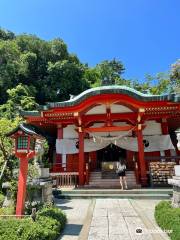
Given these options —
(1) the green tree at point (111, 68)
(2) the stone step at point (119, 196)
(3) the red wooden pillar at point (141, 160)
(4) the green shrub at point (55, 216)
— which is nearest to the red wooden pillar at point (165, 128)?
(3) the red wooden pillar at point (141, 160)

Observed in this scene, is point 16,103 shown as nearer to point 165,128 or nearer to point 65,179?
point 65,179

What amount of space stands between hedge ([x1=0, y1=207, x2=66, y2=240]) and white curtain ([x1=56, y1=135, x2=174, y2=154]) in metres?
8.94

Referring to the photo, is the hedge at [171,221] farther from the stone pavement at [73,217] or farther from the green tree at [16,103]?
the green tree at [16,103]

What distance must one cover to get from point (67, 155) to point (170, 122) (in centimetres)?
775

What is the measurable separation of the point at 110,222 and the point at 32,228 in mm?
2417

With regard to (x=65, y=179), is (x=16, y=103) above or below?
above

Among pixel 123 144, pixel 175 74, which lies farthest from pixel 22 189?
pixel 175 74

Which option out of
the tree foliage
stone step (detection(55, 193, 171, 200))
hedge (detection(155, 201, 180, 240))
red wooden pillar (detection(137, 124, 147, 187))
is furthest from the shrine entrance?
the tree foliage

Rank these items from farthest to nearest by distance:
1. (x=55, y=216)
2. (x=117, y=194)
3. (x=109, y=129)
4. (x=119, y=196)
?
(x=109, y=129), (x=117, y=194), (x=119, y=196), (x=55, y=216)

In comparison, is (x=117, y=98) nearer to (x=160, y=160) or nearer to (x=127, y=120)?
(x=127, y=120)

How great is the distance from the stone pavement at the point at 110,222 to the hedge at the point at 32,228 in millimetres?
341

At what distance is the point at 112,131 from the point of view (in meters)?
14.8

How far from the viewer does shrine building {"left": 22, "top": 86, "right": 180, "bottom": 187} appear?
12.9 meters

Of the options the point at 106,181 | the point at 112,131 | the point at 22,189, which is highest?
the point at 112,131
